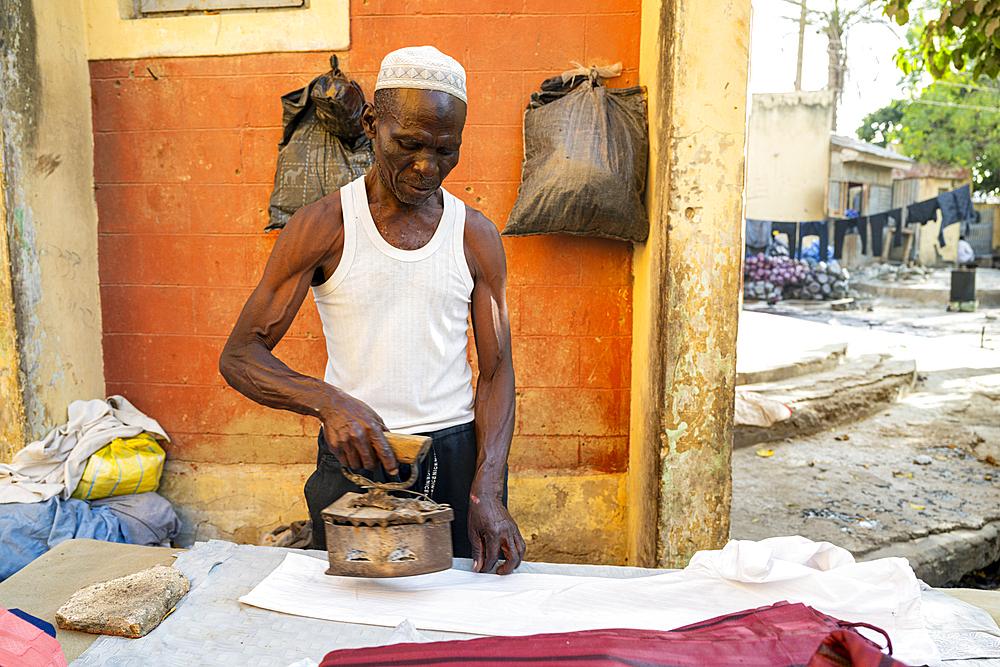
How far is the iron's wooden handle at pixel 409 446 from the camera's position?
1483 mm

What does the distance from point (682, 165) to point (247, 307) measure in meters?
1.75

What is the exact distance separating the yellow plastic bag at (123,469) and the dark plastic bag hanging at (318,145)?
1.32 meters

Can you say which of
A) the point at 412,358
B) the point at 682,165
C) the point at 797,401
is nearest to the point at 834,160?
the point at 797,401

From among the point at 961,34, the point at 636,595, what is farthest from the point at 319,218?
the point at 961,34

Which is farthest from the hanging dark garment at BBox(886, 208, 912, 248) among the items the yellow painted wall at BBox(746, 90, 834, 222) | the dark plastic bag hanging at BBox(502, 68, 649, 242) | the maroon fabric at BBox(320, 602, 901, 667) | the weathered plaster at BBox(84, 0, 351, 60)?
the maroon fabric at BBox(320, 602, 901, 667)

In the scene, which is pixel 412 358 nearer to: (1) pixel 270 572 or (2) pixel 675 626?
(1) pixel 270 572

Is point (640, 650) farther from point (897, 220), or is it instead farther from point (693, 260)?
point (897, 220)

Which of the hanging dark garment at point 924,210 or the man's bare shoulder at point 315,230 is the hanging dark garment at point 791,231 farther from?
the man's bare shoulder at point 315,230

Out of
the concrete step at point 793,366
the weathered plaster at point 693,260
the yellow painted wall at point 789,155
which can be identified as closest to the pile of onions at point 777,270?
the yellow painted wall at point 789,155

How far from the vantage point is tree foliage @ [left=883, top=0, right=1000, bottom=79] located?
3.31m

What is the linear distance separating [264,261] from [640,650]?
9.28 feet

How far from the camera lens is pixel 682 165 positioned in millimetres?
2756

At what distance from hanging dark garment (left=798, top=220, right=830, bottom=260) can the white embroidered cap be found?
17768mm

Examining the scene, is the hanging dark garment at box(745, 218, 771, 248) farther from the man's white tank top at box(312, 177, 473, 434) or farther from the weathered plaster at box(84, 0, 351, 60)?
the man's white tank top at box(312, 177, 473, 434)
